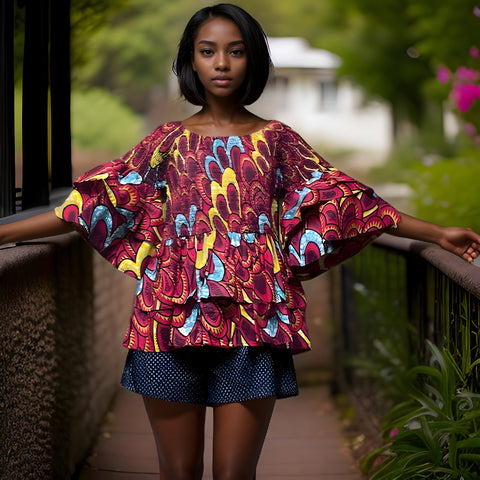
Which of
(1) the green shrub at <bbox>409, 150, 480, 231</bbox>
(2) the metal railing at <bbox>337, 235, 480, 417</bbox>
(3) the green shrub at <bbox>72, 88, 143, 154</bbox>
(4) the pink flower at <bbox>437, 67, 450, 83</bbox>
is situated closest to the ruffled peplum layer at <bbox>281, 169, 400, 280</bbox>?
(2) the metal railing at <bbox>337, 235, 480, 417</bbox>

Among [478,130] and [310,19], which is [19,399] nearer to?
[478,130]

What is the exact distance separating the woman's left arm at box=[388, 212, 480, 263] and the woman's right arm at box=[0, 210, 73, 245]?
40.2 inches

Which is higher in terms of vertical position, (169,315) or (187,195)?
(187,195)

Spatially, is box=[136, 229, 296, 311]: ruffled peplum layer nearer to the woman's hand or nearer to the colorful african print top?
the colorful african print top

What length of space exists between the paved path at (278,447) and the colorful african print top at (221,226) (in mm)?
1783

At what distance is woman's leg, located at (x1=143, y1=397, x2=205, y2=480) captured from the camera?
102 inches

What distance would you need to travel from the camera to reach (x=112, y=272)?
568cm

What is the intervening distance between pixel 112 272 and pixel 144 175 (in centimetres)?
307

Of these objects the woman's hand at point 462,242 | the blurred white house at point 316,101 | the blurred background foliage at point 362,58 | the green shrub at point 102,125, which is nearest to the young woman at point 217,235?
the woman's hand at point 462,242

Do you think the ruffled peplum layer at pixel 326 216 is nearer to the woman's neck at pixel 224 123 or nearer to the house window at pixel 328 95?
the woman's neck at pixel 224 123

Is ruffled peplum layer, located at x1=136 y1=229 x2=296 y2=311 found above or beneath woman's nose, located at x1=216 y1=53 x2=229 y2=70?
beneath

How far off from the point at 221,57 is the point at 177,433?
1.09m

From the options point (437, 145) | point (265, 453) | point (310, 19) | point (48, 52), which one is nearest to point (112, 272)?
point (265, 453)

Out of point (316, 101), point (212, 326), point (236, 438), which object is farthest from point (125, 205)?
point (316, 101)
